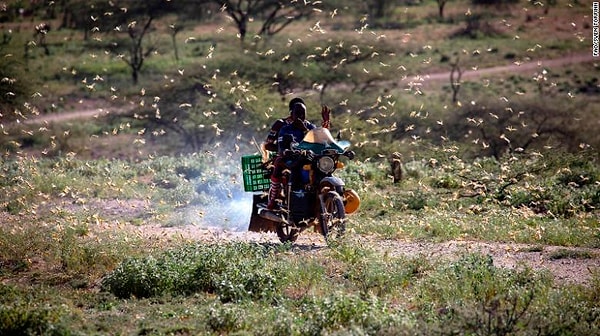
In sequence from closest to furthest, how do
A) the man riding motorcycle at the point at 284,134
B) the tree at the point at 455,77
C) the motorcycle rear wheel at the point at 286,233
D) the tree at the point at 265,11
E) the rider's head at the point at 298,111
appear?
the man riding motorcycle at the point at 284,134, the rider's head at the point at 298,111, the motorcycle rear wheel at the point at 286,233, the tree at the point at 455,77, the tree at the point at 265,11

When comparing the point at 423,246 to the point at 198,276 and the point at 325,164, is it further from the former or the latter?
the point at 198,276

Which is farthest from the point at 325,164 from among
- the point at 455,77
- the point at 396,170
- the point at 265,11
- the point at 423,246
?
the point at 265,11

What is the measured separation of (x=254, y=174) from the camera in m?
13.7

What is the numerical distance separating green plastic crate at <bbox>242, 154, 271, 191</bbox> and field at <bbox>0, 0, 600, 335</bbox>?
0.85 meters

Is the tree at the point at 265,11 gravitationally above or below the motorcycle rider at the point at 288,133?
below

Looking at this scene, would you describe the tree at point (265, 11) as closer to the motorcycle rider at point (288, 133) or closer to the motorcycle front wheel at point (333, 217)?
the motorcycle rider at point (288, 133)

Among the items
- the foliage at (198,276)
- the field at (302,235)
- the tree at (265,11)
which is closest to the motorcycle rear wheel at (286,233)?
the field at (302,235)

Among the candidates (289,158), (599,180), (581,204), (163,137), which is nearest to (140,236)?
(289,158)

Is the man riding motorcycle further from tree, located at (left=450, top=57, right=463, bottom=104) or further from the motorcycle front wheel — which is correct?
tree, located at (left=450, top=57, right=463, bottom=104)

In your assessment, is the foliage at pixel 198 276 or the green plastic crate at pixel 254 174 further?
the green plastic crate at pixel 254 174

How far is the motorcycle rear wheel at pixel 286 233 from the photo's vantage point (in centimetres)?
1334

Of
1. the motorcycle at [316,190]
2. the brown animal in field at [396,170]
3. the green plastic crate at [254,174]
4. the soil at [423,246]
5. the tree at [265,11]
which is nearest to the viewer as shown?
the soil at [423,246]

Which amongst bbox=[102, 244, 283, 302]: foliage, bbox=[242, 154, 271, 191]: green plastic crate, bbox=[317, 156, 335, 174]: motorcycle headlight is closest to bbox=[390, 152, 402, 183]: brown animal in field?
bbox=[242, 154, 271, 191]: green plastic crate

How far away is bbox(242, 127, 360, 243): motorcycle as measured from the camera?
12297mm
